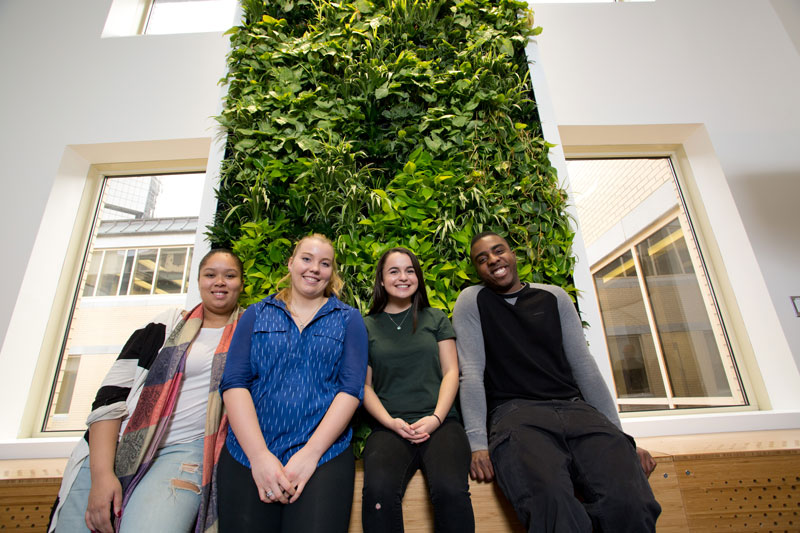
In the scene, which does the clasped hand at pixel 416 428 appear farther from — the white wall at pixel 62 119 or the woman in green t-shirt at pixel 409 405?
the white wall at pixel 62 119

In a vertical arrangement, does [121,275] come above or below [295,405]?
above

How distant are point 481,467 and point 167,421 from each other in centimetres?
108

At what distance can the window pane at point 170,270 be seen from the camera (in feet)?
8.29

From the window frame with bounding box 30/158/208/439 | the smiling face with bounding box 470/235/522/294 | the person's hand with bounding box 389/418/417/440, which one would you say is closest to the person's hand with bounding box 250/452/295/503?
the person's hand with bounding box 389/418/417/440

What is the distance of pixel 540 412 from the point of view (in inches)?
48.9

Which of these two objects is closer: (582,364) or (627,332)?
(582,364)

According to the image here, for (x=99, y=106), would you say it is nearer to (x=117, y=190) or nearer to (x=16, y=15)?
(x=117, y=190)

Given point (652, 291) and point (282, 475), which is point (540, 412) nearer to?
point (282, 475)

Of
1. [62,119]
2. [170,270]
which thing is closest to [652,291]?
[170,270]

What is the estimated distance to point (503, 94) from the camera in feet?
6.76

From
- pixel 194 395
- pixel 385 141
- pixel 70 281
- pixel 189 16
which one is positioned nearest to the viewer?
pixel 194 395

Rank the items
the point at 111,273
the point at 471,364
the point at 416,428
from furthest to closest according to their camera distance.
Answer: the point at 111,273
the point at 471,364
the point at 416,428

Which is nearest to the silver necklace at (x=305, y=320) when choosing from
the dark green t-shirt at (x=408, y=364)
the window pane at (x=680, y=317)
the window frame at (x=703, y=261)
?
the dark green t-shirt at (x=408, y=364)

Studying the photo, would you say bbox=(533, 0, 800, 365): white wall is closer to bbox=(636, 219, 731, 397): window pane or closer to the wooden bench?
bbox=(636, 219, 731, 397): window pane
